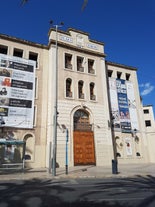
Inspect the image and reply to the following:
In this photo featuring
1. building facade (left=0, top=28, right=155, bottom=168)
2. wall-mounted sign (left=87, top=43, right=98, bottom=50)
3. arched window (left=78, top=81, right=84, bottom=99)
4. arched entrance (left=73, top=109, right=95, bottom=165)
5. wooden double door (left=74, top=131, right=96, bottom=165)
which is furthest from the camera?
wall-mounted sign (left=87, top=43, right=98, bottom=50)

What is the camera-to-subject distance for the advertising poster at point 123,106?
74.0 feet

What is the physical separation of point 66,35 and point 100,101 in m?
9.03

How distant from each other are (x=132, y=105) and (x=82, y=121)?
8.27 metres

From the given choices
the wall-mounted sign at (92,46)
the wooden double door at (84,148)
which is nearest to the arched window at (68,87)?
the wooden double door at (84,148)

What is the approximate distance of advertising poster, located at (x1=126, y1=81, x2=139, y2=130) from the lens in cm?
2339

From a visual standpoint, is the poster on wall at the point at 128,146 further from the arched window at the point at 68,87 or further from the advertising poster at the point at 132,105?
the arched window at the point at 68,87

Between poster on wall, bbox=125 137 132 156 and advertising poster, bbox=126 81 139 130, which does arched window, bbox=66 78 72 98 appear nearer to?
advertising poster, bbox=126 81 139 130

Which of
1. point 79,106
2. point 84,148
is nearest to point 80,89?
point 79,106

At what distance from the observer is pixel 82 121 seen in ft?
65.4

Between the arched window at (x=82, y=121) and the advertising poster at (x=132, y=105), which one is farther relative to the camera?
the advertising poster at (x=132, y=105)

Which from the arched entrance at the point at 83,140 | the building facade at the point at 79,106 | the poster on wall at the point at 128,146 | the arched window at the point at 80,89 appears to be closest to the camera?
the building facade at the point at 79,106

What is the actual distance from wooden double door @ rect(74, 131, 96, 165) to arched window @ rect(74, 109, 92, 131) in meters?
0.60

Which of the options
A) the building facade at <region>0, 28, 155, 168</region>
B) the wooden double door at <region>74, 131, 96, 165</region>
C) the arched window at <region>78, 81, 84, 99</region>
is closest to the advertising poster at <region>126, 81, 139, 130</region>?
the building facade at <region>0, 28, 155, 168</region>

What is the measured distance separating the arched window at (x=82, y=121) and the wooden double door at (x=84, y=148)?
1.97 feet
